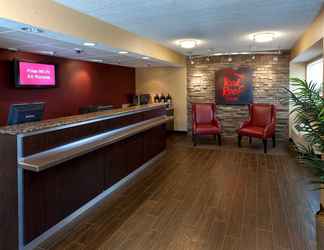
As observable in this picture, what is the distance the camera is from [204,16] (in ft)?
12.3

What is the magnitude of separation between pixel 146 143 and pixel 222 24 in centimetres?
247

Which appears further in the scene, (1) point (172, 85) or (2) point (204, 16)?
(1) point (172, 85)

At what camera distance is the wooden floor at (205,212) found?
2.58 m

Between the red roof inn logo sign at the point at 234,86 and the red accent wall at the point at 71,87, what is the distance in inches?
117

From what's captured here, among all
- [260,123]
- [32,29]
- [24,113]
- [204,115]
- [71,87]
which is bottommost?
[260,123]

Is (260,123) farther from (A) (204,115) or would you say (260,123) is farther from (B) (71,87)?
(B) (71,87)

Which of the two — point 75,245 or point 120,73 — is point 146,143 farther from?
point 120,73

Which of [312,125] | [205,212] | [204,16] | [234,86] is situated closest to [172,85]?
[234,86]

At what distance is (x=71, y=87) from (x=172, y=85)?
10.7 feet

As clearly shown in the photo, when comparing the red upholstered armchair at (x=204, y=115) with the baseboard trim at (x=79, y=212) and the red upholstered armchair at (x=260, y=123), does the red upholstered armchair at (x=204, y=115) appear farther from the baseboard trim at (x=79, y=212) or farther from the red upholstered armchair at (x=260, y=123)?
the baseboard trim at (x=79, y=212)

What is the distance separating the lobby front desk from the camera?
2350 mm

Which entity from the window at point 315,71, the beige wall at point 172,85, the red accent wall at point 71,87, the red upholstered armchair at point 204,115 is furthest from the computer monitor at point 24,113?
the beige wall at point 172,85

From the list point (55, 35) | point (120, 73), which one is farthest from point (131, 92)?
point (55, 35)

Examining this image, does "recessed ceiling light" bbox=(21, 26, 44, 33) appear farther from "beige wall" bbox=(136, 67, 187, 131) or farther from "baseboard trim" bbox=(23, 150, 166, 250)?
"beige wall" bbox=(136, 67, 187, 131)
